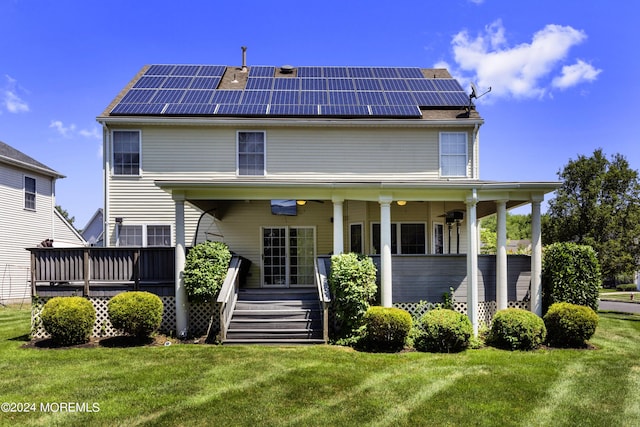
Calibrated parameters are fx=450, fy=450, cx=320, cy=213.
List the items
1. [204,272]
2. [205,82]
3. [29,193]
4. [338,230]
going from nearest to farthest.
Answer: [204,272] → [338,230] → [205,82] → [29,193]

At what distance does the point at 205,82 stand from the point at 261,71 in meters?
2.60

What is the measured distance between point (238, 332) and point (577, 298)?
8.05 meters

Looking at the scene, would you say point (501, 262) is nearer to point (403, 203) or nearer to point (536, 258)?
point (536, 258)

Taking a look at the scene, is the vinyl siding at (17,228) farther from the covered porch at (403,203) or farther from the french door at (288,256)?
the french door at (288,256)

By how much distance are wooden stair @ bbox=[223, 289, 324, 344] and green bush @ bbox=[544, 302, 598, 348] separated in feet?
17.2

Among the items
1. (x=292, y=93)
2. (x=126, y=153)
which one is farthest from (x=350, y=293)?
(x=126, y=153)

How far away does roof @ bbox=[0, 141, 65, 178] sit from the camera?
1905 cm

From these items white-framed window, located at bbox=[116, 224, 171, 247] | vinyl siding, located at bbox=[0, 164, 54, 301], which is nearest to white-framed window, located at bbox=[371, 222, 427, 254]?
white-framed window, located at bbox=[116, 224, 171, 247]

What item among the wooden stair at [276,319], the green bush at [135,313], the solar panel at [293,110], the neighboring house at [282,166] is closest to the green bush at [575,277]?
the neighboring house at [282,166]

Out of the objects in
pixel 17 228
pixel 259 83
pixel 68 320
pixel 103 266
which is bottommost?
pixel 68 320

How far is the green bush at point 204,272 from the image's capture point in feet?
34.5

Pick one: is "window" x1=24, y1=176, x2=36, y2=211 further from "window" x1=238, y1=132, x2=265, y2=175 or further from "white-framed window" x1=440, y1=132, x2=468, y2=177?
"white-framed window" x1=440, y1=132, x2=468, y2=177

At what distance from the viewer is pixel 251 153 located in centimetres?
1458

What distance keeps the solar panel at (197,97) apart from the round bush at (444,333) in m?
10.2
